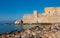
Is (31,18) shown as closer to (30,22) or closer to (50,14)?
(30,22)

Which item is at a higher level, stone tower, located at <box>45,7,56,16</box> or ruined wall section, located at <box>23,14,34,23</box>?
stone tower, located at <box>45,7,56,16</box>

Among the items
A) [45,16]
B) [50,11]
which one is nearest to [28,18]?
[45,16]

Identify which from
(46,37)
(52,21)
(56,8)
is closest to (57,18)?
(52,21)

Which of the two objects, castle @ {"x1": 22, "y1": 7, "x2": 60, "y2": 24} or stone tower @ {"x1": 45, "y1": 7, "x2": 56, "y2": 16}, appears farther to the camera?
stone tower @ {"x1": 45, "y1": 7, "x2": 56, "y2": 16}

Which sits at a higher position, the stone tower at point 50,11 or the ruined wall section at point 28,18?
the stone tower at point 50,11

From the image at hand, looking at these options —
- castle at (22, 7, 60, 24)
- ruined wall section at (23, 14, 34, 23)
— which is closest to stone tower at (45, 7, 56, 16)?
castle at (22, 7, 60, 24)

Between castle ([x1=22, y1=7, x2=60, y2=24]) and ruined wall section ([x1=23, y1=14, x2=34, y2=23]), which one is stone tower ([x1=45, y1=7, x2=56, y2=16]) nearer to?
castle ([x1=22, y1=7, x2=60, y2=24])

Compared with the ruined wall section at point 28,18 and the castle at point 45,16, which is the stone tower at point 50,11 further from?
the ruined wall section at point 28,18

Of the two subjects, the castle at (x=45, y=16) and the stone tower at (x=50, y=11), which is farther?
the stone tower at (x=50, y=11)

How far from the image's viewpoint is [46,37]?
21.7 ft

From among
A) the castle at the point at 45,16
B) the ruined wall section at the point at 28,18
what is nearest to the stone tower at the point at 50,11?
the castle at the point at 45,16

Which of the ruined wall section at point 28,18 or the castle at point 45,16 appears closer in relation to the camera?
the castle at point 45,16

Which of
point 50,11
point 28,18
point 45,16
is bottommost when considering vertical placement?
point 28,18

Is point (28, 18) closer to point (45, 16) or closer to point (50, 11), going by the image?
point (45, 16)
